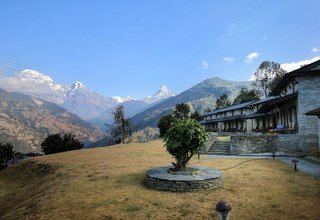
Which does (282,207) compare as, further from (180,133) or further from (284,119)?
(284,119)

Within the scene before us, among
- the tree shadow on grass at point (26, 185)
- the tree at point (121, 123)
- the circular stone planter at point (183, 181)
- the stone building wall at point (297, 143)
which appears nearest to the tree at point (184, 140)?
the circular stone planter at point (183, 181)

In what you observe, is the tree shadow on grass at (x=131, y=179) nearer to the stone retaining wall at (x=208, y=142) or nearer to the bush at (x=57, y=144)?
the stone retaining wall at (x=208, y=142)

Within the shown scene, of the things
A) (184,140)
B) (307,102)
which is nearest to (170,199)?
(184,140)

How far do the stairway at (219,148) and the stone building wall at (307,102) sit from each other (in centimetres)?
725

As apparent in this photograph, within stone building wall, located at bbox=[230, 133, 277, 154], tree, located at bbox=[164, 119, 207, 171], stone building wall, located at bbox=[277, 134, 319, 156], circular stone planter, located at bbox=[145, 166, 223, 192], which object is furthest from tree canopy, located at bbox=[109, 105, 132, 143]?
circular stone planter, located at bbox=[145, 166, 223, 192]

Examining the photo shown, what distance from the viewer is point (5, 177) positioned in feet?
94.0

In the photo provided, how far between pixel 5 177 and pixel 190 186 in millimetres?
23084

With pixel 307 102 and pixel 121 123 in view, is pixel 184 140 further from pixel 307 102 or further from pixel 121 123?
pixel 121 123

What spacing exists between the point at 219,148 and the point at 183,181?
58.6 ft

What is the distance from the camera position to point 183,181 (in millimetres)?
13414

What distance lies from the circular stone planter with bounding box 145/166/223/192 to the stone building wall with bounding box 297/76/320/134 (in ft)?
56.1

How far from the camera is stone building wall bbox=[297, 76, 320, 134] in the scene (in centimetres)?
2742

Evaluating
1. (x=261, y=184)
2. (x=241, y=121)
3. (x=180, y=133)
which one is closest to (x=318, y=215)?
(x=261, y=184)

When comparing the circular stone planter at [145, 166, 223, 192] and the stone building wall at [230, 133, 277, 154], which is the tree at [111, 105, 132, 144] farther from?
the circular stone planter at [145, 166, 223, 192]
